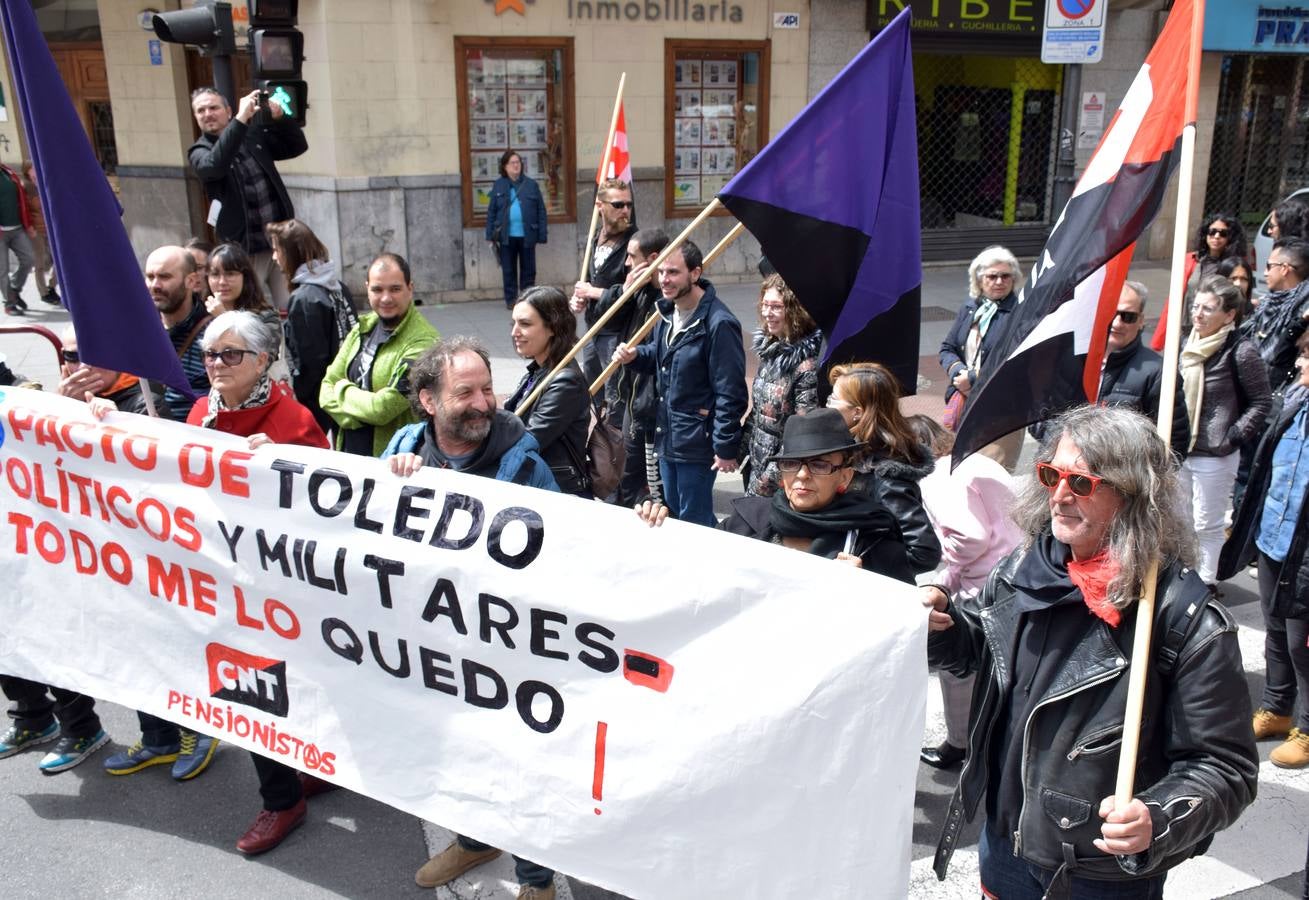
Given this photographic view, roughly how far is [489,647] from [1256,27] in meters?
17.4

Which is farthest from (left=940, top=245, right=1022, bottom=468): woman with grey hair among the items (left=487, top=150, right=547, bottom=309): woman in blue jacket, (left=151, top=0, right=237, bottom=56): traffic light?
(left=487, top=150, right=547, bottom=309): woman in blue jacket

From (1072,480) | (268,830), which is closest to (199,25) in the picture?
(268,830)

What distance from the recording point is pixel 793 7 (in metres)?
14.8

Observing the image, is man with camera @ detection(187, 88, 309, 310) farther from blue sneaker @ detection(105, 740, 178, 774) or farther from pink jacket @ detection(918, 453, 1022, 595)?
pink jacket @ detection(918, 453, 1022, 595)

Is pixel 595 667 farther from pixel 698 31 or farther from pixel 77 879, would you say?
pixel 698 31

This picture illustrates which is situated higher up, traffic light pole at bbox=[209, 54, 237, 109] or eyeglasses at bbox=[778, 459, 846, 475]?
traffic light pole at bbox=[209, 54, 237, 109]

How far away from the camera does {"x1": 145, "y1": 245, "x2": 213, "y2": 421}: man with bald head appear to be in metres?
5.07

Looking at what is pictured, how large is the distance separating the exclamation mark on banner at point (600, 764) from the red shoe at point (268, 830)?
1540 mm

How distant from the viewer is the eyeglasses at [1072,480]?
8.43 ft

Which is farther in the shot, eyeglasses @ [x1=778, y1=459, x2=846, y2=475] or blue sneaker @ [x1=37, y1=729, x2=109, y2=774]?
blue sneaker @ [x1=37, y1=729, x2=109, y2=774]

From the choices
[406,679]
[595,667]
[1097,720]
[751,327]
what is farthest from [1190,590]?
[751,327]

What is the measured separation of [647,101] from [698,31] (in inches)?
43.5

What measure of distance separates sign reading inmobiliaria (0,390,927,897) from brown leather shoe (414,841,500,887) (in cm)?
48

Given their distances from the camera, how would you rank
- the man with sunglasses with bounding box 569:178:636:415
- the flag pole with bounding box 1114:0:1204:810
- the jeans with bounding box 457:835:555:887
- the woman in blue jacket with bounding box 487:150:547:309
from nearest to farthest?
the flag pole with bounding box 1114:0:1204:810 < the jeans with bounding box 457:835:555:887 < the man with sunglasses with bounding box 569:178:636:415 < the woman in blue jacket with bounding box 487:150:547:309
